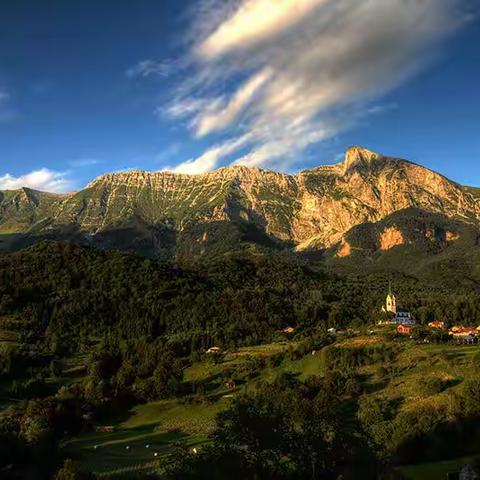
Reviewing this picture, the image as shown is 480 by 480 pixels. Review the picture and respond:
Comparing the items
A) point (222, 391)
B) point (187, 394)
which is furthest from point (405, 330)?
point (187, 394)

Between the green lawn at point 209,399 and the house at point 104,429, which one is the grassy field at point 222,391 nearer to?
the green lawn at point 209,399

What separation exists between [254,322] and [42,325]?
236ft

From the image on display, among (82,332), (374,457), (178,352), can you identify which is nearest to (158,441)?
(374,457)

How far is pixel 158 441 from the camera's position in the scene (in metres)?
93.6

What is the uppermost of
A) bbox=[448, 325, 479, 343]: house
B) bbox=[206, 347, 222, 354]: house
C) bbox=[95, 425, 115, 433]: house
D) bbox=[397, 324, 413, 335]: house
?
bbox=[206, 347, 222, 354]: house

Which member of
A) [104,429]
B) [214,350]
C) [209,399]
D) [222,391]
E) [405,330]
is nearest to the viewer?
[104,429]

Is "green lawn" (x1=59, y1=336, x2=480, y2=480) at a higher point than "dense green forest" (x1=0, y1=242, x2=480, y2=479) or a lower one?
lower

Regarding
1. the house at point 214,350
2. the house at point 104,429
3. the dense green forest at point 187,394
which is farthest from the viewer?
the house at point 214,350

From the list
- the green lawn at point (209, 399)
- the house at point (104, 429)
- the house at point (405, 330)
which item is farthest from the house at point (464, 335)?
the house at point (104, 429)

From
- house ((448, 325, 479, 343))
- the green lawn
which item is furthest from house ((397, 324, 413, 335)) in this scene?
the green lawn

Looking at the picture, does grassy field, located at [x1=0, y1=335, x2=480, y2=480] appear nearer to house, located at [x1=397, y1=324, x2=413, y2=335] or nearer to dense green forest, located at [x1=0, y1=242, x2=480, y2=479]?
dense green forest, located at [x1=0, y1=242, x2=480, y2=479]

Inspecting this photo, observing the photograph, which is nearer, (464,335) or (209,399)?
(209,399)

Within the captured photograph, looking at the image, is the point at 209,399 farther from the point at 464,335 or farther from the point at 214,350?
the point at 464,335

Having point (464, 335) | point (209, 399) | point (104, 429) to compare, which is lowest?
point (104, 429)
